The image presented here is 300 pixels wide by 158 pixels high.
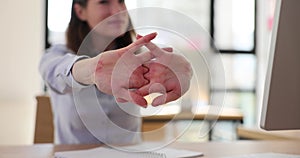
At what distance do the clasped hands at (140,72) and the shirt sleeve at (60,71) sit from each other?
0.39 ft

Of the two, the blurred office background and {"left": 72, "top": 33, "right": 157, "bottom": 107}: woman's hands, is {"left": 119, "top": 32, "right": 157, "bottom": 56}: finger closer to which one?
{"left": 72, "top": 33, "right": 157, "bottom": 107}: woman's hands

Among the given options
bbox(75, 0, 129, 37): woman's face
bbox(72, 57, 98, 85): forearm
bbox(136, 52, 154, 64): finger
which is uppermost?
bbox(75, 0, 129, 37): woman's face

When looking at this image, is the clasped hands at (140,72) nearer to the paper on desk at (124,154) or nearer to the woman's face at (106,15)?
the woman's face at (106,15)

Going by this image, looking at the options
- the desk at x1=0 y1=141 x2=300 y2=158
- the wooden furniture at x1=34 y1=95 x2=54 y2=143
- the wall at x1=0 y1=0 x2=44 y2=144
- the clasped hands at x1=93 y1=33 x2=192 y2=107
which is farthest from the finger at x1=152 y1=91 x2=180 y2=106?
the wall at x1=0 y1=0 x2=44 y2=144

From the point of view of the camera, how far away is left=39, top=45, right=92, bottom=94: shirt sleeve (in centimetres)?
88

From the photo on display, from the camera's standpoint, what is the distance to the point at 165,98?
748mm

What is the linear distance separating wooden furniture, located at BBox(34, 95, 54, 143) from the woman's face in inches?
18.3

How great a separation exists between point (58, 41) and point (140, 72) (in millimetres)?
2789

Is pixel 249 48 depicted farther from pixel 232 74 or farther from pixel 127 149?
pixel 127 149

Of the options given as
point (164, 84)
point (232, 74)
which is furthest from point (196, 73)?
point (232, 74)

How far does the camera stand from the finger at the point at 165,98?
743mm

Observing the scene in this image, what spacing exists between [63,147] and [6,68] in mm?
2309

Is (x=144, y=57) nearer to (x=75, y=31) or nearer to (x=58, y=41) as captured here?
(x=75, y=31)

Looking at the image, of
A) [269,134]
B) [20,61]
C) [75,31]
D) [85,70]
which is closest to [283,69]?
[85,70]
